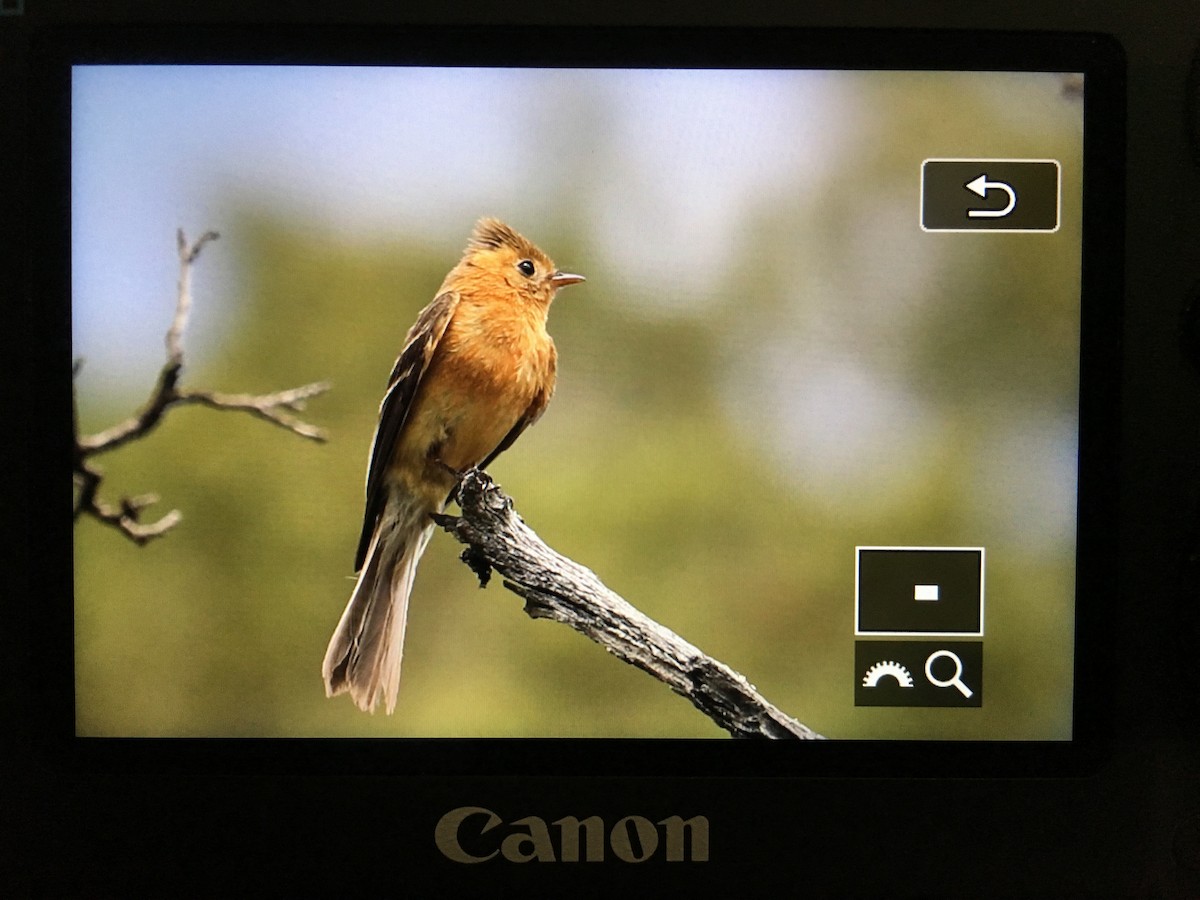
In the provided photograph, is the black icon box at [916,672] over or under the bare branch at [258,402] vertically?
under

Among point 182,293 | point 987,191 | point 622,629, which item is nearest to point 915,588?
point 622,629

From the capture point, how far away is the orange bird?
87 cm

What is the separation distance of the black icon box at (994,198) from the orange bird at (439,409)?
14.5 inches

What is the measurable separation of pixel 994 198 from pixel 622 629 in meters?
0.57

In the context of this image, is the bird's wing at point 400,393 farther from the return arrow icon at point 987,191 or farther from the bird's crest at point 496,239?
the return arrow icon at point 987,191

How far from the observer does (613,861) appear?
874mm

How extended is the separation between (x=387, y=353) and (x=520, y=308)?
5.7 inches

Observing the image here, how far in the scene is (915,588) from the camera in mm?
867

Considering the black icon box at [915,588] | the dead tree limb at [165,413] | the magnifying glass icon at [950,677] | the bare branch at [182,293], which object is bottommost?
the magnifying glass icon at [950,677]

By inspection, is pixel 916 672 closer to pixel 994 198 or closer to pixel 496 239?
pixel 994 198

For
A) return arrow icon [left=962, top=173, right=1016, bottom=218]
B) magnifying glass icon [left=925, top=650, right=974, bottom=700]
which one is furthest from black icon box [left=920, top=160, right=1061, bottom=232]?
magnifying glass icon [left=925, top=650, right=974, bottom=700]

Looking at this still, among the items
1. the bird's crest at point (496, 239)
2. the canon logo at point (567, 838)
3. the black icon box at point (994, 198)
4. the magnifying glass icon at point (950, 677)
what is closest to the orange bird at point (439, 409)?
the bird's crest at point (496, 239)

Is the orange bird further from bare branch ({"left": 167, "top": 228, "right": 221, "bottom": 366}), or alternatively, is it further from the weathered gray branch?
bare branch ({"left": 167, "top": 228, "right": 221, "bottom": 366})

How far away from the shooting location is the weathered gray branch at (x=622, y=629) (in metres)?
0.87
